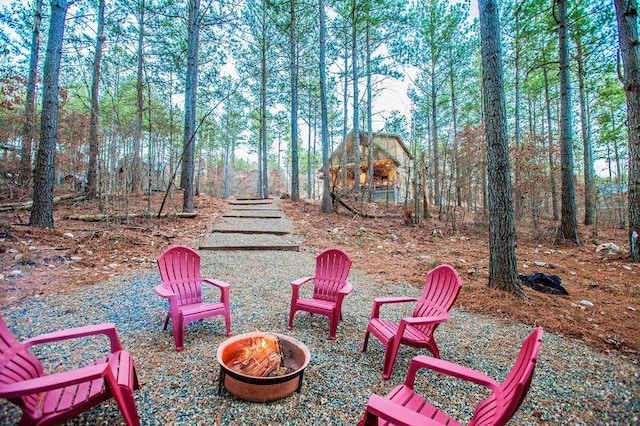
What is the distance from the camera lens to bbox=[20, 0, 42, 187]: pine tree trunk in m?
8.75

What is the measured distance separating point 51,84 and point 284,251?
19.4ft

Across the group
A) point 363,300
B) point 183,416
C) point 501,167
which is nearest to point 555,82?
point 501,167

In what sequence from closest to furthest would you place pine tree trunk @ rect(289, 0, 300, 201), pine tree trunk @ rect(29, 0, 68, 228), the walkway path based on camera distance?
pine tree trunk @ rect(29, 0, 68, 228), the walkway path, pine tree trunk @ rect(289, 0, 300, 201)

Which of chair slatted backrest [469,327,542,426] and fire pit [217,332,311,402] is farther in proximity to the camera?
fire pit [217,332,311,402]

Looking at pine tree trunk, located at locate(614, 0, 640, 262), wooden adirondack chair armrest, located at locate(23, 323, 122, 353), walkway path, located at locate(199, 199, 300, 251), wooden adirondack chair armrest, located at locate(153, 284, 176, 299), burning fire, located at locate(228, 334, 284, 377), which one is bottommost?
burning fire, located at locate(228, 334, 284, 377)

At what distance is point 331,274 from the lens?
3691 mm

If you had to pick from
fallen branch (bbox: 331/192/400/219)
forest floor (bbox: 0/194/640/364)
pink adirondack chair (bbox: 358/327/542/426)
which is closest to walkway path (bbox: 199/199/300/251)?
forest floor (bbox: 0/194/640/364)

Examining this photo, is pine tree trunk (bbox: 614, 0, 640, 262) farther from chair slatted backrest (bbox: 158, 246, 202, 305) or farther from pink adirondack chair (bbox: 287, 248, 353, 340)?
chair slatted backrest (bbox: 158, 246, 202, 305)

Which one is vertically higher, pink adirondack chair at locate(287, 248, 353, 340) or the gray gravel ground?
pink adirondack chair at locate(287, 248, 353, 340)

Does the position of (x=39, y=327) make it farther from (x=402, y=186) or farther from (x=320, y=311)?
(x=402, y=186)

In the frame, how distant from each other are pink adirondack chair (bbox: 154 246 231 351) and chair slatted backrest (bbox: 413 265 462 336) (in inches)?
77.0

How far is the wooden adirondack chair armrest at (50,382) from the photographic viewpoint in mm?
1434

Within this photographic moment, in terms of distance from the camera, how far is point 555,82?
13367 millimetres

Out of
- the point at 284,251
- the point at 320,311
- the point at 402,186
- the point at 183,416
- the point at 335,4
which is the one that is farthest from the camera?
the point at 402,186
